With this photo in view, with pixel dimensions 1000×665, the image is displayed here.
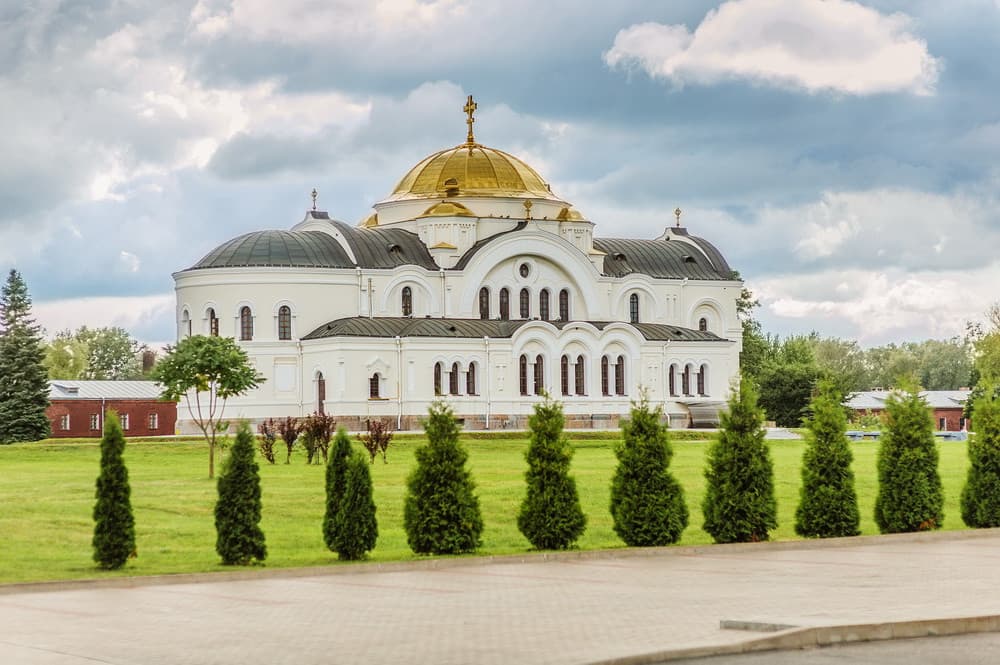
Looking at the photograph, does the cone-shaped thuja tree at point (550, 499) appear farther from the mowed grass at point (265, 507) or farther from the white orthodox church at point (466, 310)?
the white orthodox church at point (466, 310)

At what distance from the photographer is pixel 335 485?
19375 millimetres

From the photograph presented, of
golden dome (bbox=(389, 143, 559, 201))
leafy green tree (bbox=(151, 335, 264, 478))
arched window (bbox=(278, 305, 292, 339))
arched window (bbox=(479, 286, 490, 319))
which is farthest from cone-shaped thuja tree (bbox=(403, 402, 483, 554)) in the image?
golden dome (bbox=(389, 143, 559, 201))

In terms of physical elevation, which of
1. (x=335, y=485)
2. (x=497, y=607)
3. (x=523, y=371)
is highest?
(x=523, y=371)

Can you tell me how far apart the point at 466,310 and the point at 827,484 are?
45.0 meters

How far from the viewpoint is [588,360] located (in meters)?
65.8

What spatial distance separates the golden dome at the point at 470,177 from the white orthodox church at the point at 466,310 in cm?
10

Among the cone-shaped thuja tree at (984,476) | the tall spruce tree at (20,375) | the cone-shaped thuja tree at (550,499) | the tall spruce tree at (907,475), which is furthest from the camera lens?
the tall spruce tree at (20,375)

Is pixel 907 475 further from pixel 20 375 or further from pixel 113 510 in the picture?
pixel 20 375

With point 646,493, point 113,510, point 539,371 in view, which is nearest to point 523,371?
point 539,371

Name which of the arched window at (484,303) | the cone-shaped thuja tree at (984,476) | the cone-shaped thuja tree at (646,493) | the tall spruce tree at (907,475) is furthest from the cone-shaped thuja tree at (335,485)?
the arched window at (484,303)

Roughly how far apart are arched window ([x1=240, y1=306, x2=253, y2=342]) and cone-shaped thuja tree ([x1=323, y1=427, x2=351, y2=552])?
44.4 m

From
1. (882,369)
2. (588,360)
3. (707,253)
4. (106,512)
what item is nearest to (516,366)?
(588,360)

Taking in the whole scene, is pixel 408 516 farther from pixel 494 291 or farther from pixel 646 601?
pixel 494 291

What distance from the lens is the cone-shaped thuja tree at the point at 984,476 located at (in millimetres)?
23312
